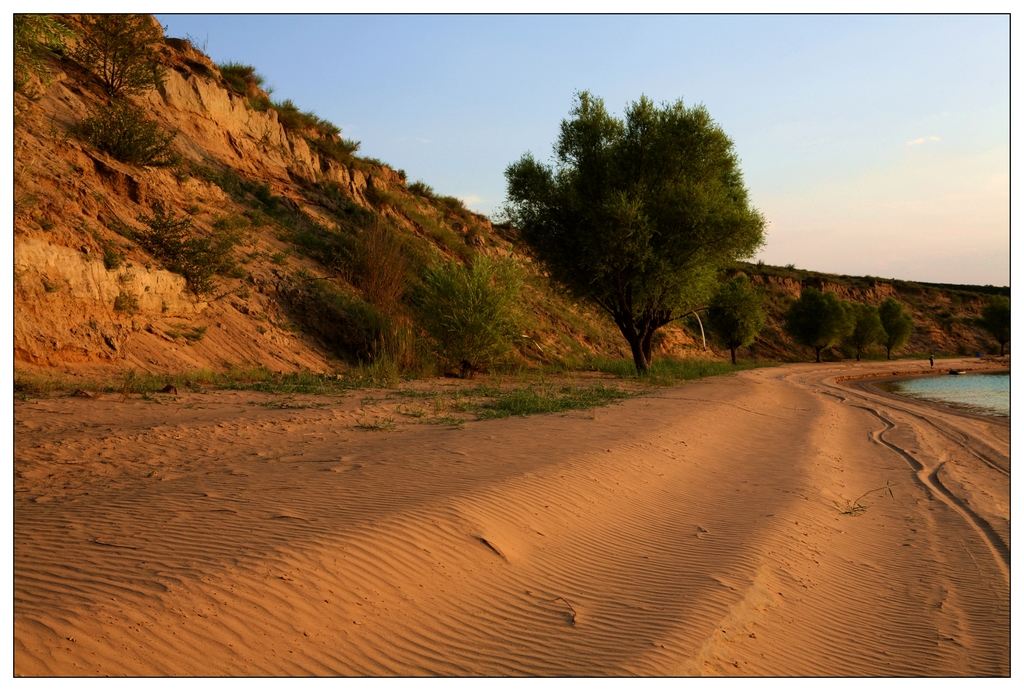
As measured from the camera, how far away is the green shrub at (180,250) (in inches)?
631

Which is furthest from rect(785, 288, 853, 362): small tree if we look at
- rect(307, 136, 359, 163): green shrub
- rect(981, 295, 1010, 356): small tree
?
rect(307, 136, 359, 163): green shrub

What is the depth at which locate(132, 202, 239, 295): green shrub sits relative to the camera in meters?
16.0

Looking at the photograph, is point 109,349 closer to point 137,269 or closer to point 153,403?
point 137,269

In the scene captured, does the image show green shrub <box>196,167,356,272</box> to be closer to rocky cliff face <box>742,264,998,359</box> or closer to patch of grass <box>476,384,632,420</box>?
patch of grass <box>476,384,632,420</box>

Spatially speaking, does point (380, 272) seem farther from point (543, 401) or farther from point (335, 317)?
point (543, 401)

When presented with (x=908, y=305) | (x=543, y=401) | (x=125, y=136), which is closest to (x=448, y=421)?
(x=543, y=401)

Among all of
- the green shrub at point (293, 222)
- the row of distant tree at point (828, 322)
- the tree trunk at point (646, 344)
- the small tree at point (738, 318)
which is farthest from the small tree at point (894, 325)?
the green shrub at point (293, 222)

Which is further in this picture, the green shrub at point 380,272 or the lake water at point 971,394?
the green shrub at point 380,272

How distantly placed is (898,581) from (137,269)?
14.4m

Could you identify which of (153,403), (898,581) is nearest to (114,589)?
(898,581)

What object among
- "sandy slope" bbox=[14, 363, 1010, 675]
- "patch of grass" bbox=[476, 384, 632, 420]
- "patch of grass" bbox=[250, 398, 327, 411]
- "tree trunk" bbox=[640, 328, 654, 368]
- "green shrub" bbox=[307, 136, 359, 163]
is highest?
"green shrub" bbox=[307, 136, 359, 163]

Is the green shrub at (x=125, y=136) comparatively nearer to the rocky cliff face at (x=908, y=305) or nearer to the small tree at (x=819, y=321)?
the small tree at (x=819, y=321)

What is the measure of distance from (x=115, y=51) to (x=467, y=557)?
2296 centimetres

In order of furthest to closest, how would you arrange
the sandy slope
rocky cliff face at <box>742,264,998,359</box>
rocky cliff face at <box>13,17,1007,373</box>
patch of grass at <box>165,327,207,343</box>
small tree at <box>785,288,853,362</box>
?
rocky cliff face at <box>742,264,998,359</box> < small tree at <box>785,288,853,362</box> < patch of grass at <box>165,327,207,343</box> < rocky cliff face at <box>13,17,1007,373</box> < the sandy slope
